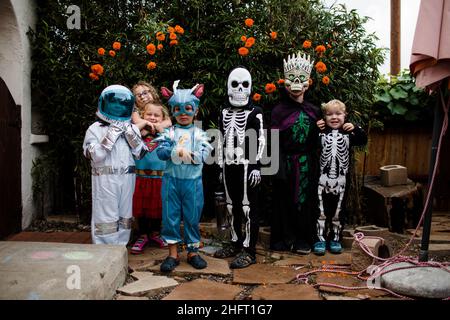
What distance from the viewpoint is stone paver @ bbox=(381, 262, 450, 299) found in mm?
3494

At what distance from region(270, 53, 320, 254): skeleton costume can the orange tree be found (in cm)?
56

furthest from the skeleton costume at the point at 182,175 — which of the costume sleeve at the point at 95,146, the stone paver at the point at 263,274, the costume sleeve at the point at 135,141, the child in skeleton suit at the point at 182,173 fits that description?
the stone paver at the point at 263,274

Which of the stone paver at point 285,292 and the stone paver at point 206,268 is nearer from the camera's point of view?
the stone paver at point 285,292

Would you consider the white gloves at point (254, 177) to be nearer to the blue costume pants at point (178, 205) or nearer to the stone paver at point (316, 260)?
the blue costume pants at point (178, 205)

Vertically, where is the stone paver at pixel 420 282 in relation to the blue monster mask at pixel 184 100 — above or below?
below

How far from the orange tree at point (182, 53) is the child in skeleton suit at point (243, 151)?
0.98m

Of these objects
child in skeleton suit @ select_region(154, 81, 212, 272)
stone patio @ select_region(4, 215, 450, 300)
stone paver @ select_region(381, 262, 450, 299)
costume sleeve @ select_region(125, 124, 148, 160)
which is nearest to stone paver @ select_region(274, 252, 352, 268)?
stone patio @ select_region(4, 215, 450, 300)

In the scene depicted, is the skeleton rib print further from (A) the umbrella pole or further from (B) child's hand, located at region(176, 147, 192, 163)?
(B) child's hand, located at region(176, 147, 192, 163)

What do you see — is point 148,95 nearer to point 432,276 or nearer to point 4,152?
point 4,152

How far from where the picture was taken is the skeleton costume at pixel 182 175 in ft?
13.9

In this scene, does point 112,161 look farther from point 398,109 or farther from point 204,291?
point 398,109

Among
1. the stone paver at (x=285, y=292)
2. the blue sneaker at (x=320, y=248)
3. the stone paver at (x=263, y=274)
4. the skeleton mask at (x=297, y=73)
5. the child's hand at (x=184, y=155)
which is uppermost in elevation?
the skeleton mask at (x=297, y=73)
